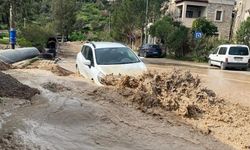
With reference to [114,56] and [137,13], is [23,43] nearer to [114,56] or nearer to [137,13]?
[114,56]

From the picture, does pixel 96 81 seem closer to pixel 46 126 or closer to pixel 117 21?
pixel 46 126

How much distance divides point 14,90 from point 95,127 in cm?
287

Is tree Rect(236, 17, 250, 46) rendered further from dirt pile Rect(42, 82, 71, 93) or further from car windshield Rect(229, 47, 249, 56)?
dirt pile Rect(42, 82, 71, 93)

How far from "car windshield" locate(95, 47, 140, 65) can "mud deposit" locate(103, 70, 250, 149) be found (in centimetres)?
172

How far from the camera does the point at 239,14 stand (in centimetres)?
5581

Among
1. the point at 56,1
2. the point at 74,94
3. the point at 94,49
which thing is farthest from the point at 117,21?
the point at 74,94

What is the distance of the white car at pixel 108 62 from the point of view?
12.6m

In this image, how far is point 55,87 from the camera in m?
10.9

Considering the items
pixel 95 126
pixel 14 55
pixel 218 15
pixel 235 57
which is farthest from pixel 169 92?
pixel 218 15

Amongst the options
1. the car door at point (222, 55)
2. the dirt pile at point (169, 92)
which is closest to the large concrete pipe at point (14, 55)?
the dirt pile at point (169, 92)

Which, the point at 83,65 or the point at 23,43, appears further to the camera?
the point at 23,43

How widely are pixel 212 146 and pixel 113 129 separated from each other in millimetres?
1666

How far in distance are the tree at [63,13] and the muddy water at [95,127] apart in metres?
64.2

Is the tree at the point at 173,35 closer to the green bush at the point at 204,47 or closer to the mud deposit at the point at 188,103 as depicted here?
the green bush at the point at 204,47
